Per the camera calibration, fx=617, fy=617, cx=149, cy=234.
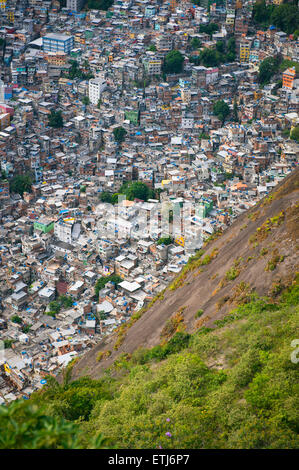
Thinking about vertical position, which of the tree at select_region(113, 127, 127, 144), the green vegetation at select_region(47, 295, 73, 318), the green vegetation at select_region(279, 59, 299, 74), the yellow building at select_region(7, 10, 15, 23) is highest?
the yellow building at select_region(7, 10, 15, 23)

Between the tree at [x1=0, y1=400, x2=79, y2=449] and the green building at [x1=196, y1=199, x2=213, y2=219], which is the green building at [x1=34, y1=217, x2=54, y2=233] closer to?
the green building at [x1=196, y1=199, x2=213, y2=219]

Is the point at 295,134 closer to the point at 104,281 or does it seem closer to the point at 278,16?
the point at 278,16

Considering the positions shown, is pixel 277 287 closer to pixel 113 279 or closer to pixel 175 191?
pixel 113 279

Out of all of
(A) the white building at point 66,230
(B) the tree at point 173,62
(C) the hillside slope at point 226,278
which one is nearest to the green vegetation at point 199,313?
(C) the hillside slope at point 226,278

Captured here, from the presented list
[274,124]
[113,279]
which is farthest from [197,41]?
[113,279]

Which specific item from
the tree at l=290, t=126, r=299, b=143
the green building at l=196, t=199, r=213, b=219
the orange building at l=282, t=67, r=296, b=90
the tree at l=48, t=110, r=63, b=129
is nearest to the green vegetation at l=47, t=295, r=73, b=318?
the green building at l=196, t=199, r=213, b=219

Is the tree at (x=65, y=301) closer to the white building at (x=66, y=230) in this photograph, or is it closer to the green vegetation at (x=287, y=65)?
the white building at (x=66, y=230)
